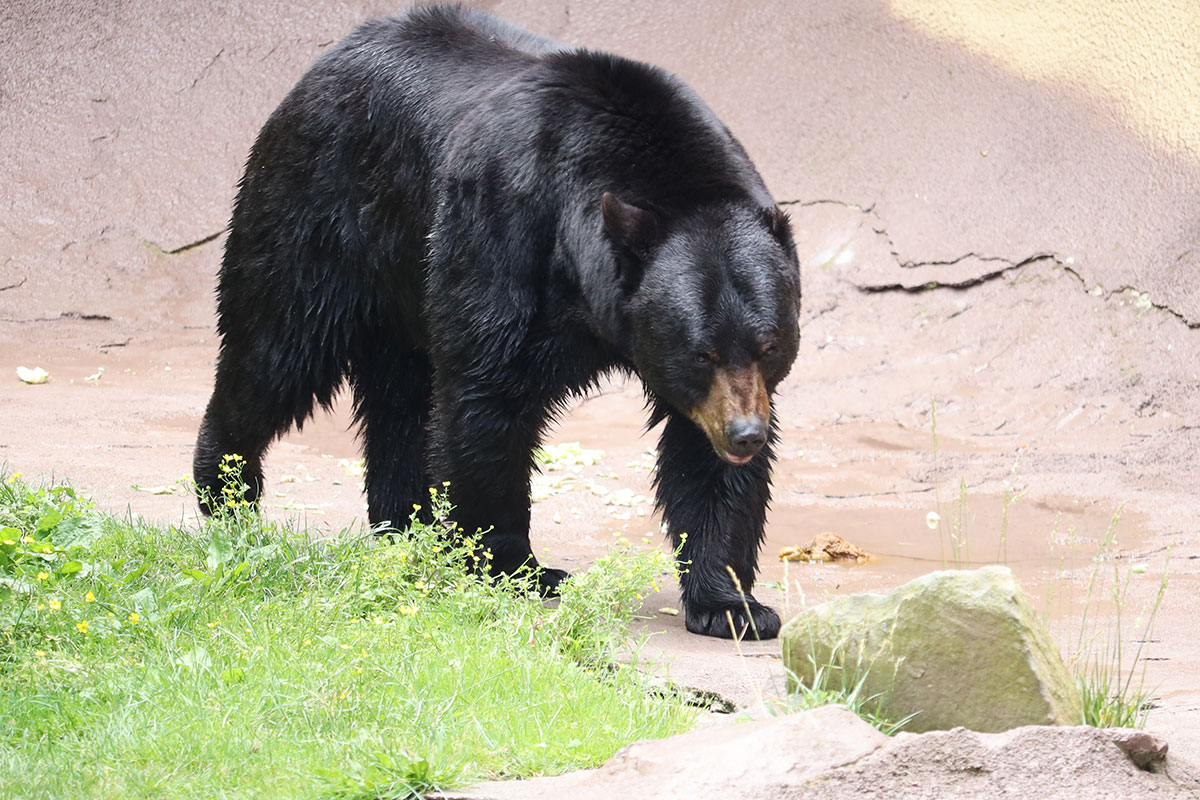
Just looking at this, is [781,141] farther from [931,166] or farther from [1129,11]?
[1129,11]

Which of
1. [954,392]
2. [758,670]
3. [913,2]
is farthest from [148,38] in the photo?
[758,670]

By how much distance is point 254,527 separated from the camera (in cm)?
460

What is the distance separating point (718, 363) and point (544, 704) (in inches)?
54.9

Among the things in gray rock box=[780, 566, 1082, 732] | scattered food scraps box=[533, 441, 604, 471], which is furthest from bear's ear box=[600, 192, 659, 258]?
scattered food scraps box=[533, 441, 604, 471]

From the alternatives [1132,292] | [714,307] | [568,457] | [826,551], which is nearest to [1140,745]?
[714,307]

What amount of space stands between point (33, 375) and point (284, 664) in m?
6.49

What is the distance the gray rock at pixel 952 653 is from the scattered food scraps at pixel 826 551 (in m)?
2.82

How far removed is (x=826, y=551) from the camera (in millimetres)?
6316

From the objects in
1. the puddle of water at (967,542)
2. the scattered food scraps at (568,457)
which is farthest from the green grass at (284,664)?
the scattered food scraps at (568,457)

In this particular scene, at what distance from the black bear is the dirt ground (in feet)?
1.99

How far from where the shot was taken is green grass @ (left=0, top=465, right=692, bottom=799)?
308 cm

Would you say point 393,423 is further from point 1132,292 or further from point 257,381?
point 1132,292

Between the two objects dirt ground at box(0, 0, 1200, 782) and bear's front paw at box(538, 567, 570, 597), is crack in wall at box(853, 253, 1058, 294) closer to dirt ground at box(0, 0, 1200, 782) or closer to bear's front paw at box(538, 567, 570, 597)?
dirt ground at box(0, 0, 1200, 782)

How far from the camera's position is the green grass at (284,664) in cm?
308
